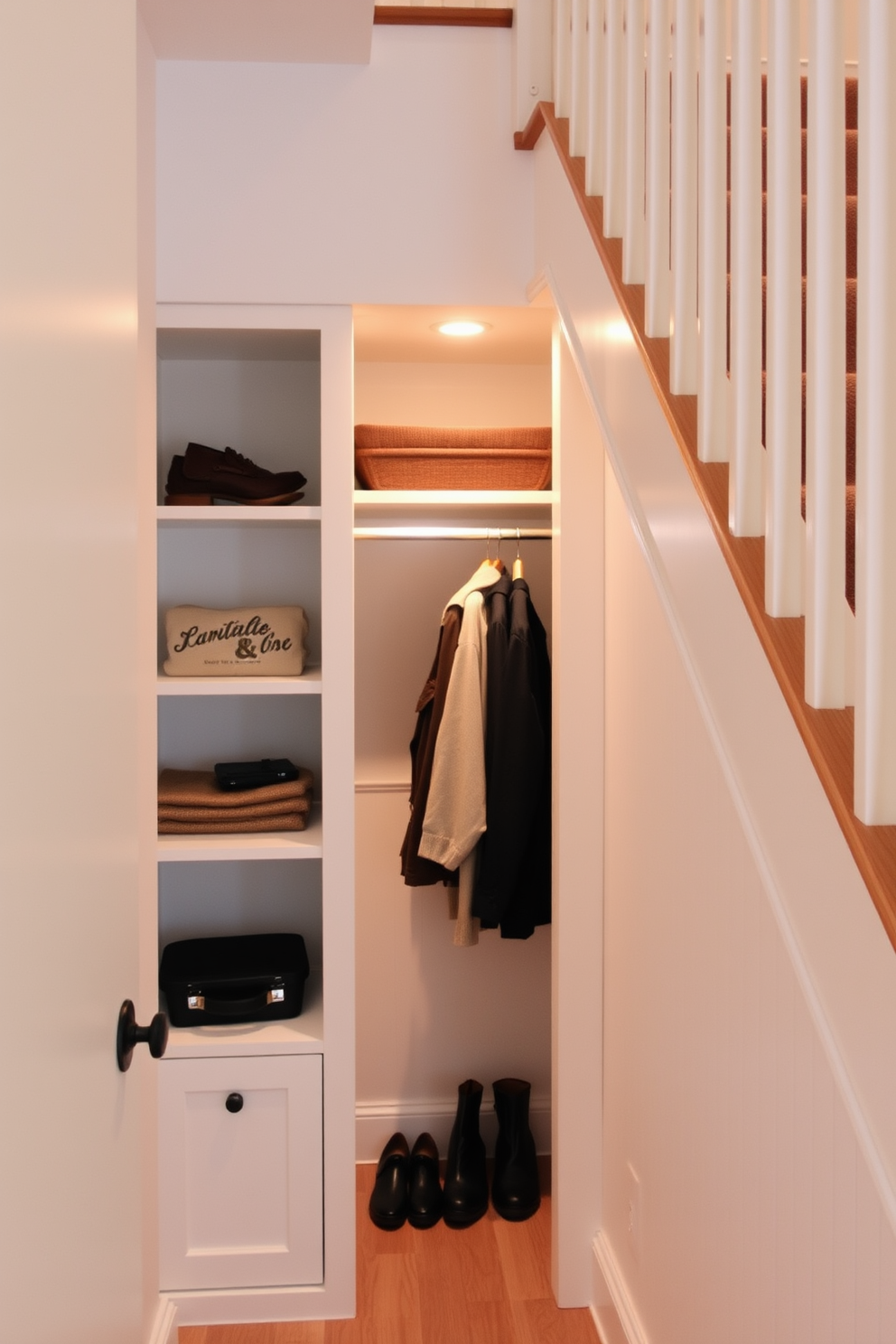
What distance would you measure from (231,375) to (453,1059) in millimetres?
1903

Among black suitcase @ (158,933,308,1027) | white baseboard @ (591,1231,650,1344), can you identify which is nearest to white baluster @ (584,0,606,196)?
black suitcase @ (158,933,308,1027)

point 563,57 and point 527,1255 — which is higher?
point 563,57

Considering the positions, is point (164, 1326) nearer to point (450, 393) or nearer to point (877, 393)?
point (877, 393)

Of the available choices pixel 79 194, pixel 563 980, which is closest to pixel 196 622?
pixel 563 980

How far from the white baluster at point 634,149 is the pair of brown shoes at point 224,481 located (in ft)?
3.75

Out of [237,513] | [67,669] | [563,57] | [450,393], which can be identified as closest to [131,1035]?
[67,669]

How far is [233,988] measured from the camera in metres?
2.45

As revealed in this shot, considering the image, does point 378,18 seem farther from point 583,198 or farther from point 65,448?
point 65,448

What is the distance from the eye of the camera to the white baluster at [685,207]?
1.33 m

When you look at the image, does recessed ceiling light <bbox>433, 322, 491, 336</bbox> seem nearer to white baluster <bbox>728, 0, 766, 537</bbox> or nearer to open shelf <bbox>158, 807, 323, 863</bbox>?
open shelf <bbox>158, 807, 323, 863</bbox>

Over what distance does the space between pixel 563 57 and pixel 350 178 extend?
0.48m

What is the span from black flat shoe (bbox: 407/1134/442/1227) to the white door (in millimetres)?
1664

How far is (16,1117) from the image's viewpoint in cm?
81

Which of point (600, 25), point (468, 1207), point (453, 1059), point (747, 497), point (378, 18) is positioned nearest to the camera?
point (747, 497)
